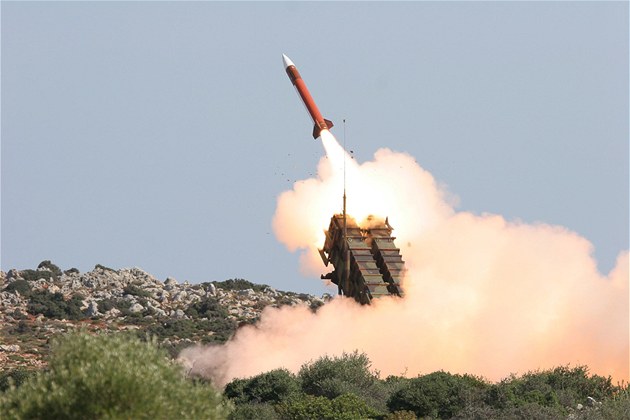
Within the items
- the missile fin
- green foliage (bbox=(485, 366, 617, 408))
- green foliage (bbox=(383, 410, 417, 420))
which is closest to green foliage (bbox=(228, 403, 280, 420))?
green foliage (bbox=(383, 410, 417, 420))

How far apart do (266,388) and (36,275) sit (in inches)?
2485

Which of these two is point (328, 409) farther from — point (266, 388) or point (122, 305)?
point (122, 305)

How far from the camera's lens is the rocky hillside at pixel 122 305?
12044cm

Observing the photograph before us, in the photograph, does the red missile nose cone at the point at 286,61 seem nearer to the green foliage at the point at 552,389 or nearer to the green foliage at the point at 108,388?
the green foliage at the point at 552,389

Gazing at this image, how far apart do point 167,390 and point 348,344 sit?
37.0 meters

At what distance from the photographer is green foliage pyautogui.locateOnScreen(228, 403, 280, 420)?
232 ft

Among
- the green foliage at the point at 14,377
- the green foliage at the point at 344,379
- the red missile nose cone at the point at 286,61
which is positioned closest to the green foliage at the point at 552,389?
the green foliage at the point at 344,379

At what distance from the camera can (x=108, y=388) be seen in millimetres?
46031

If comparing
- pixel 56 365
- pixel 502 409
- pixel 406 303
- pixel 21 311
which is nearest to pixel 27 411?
pixel 56 365

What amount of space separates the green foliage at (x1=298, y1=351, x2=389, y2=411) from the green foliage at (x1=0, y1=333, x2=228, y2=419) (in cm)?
2857

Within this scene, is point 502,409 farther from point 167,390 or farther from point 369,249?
point 167,390

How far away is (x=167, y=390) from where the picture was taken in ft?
155

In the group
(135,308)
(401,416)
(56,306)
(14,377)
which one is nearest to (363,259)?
(401,416)

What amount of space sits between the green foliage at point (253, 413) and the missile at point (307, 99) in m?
13.9
